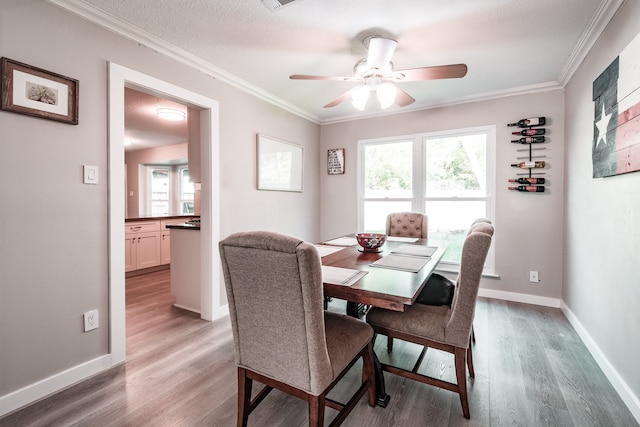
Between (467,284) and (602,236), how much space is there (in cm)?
138

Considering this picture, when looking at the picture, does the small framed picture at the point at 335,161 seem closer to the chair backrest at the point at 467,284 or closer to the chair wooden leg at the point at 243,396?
the chair backrest at the point at 467,284

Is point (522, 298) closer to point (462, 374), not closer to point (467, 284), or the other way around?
point (462, 374)

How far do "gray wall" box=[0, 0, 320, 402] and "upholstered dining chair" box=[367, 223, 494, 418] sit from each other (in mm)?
1825

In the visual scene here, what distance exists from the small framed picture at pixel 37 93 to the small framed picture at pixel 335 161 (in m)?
3.07

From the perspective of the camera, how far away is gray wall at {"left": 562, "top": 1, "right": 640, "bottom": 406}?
161 cm

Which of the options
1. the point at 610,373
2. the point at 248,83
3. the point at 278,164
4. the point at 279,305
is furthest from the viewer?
the point at 278,164

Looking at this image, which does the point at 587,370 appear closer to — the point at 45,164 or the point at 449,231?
the point at 449,231

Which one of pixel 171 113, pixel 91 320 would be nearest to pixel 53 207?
pixel 91 320

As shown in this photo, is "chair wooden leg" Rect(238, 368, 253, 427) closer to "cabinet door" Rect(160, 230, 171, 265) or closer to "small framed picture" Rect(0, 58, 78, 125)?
"small framed picture" Rect(0, 58, 78, 125)

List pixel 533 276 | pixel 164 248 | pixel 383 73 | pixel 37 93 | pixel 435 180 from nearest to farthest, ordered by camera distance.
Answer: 1. pixel 37 93
2. pixel 383 73
3. pixel 533 276
4. pixel 435 180
5. pixel 164 248

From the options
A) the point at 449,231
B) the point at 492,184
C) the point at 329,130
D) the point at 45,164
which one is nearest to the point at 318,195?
the point at 329,130

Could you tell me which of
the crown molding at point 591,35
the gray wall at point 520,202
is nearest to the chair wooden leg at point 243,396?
the crown molding at point 591,35

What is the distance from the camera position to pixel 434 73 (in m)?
2.02

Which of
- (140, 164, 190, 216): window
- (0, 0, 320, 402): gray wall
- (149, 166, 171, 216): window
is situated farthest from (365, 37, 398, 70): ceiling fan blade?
(149, 166, 171, 216): window
